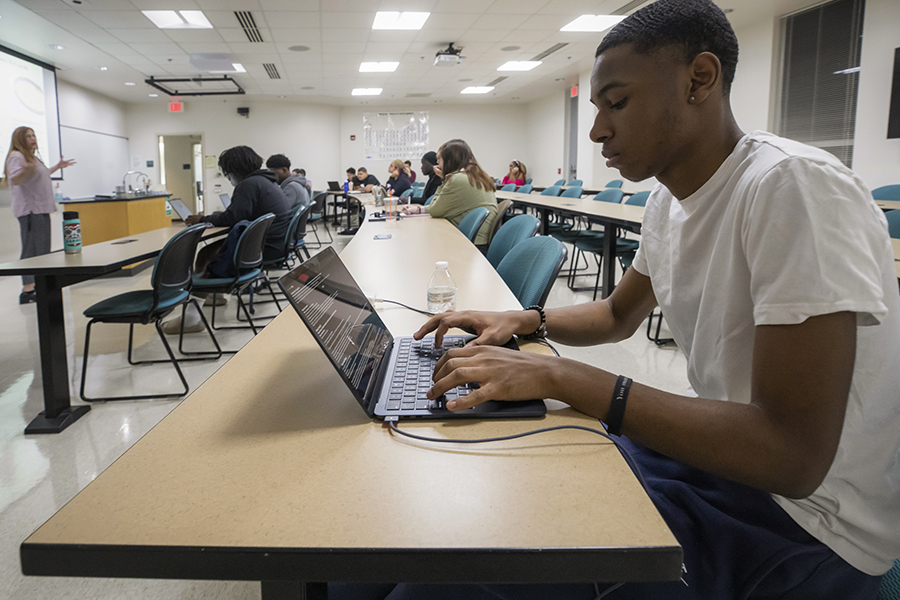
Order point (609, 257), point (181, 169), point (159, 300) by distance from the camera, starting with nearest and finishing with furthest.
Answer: point (159, 300)
point (609, 257)
point (181, 169)

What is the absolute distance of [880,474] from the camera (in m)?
0.68

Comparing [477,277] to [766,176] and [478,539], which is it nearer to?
[766,176]

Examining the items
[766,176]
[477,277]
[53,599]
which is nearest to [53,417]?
[53,599]

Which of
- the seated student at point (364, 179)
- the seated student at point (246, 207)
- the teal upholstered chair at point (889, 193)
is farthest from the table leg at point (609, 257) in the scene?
the seated student at point (364, 179)

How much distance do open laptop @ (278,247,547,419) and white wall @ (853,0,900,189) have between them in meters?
6.07

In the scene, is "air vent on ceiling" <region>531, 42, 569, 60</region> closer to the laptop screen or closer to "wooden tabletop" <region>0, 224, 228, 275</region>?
"wooden tabletop" <region>0, 224, 228, 275</region>

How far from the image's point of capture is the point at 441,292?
142 cm

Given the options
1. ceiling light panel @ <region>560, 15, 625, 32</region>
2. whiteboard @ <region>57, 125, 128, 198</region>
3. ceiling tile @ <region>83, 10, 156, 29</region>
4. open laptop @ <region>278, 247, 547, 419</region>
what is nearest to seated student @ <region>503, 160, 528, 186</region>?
ceiling light panel @ <region>560, 15, 625, 32</region>

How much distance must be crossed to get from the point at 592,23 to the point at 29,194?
20.8 feet

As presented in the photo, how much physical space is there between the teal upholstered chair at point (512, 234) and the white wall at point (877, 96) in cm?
497

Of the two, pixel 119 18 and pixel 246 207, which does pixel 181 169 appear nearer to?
pixel 119 18

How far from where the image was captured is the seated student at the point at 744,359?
0.58m

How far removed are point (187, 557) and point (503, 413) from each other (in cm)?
40

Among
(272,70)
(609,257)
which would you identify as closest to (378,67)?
(272,70)
